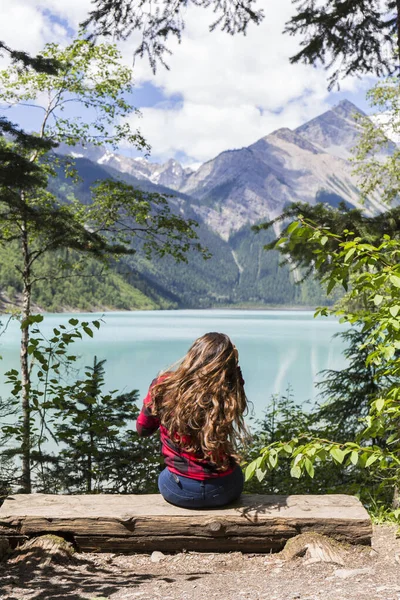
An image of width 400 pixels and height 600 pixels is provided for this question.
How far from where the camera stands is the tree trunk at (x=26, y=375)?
5609mm

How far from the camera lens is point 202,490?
3.32 metres

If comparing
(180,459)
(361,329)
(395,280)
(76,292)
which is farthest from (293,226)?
(76,292)

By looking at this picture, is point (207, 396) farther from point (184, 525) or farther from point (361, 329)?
point (361, 329)

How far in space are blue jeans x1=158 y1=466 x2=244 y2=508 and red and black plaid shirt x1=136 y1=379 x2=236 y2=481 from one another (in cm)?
3

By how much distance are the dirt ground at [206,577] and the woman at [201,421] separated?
39cm

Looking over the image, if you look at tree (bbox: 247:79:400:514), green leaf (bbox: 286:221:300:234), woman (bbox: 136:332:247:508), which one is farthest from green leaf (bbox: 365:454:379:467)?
green leaf (bbox: 286:221:300:234)

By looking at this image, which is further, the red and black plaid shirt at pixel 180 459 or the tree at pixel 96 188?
the tree at pixel 96 188

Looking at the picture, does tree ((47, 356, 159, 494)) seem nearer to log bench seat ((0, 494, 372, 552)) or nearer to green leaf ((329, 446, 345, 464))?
log bench seat ((0, 494, 372, 552))

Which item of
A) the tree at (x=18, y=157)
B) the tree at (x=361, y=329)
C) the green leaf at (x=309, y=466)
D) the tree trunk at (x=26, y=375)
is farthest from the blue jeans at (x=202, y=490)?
the tree at (x=18, y=157)

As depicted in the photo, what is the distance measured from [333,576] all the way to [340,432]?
5190 mm

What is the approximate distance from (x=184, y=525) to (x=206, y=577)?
1.25ft

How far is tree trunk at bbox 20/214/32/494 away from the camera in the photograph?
5.61m

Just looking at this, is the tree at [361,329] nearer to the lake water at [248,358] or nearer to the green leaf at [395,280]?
the green leaf at [395,280]

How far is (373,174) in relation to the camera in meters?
15.9
